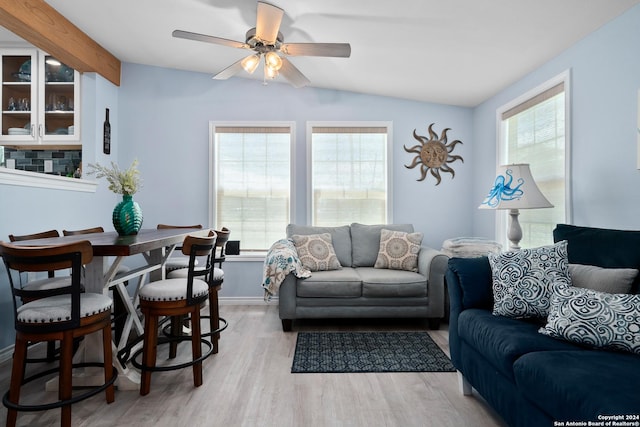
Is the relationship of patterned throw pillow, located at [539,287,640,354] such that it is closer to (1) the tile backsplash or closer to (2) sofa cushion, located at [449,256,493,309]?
(2) sofa cushion, located at [449,256,493,309]

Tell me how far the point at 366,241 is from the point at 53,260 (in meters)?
2.98

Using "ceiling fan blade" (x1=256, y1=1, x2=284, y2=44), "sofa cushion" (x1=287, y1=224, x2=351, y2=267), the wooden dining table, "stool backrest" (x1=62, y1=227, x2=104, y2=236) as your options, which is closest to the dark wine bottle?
"stool backrest" (x1=62, y1=227, x2=104, y2=236)

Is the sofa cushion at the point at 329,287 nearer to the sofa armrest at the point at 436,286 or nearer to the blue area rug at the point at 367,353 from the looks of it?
the blue area rug at the point at 367,353

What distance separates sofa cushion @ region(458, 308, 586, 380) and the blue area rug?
0.63 m

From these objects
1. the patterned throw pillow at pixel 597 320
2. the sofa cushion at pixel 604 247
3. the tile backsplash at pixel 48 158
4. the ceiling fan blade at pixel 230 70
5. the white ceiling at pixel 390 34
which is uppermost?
the white ceiling at pixel 390 34

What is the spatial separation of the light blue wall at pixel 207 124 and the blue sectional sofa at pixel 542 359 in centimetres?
227

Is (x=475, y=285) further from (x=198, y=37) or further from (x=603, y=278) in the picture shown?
(x=198, y=37)

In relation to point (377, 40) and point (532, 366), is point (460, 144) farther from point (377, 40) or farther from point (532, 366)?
point (532, 366)

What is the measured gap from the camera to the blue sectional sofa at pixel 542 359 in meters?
1.22

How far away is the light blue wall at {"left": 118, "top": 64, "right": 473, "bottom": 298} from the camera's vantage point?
438 cm

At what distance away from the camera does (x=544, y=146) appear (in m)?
3.13

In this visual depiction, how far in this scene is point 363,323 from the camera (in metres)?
3.62

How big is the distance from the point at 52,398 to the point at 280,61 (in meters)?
2.65

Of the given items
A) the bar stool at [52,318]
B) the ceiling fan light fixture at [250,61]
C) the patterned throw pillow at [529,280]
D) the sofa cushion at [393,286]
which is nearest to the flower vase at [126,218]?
the bar stool at [52,318]
